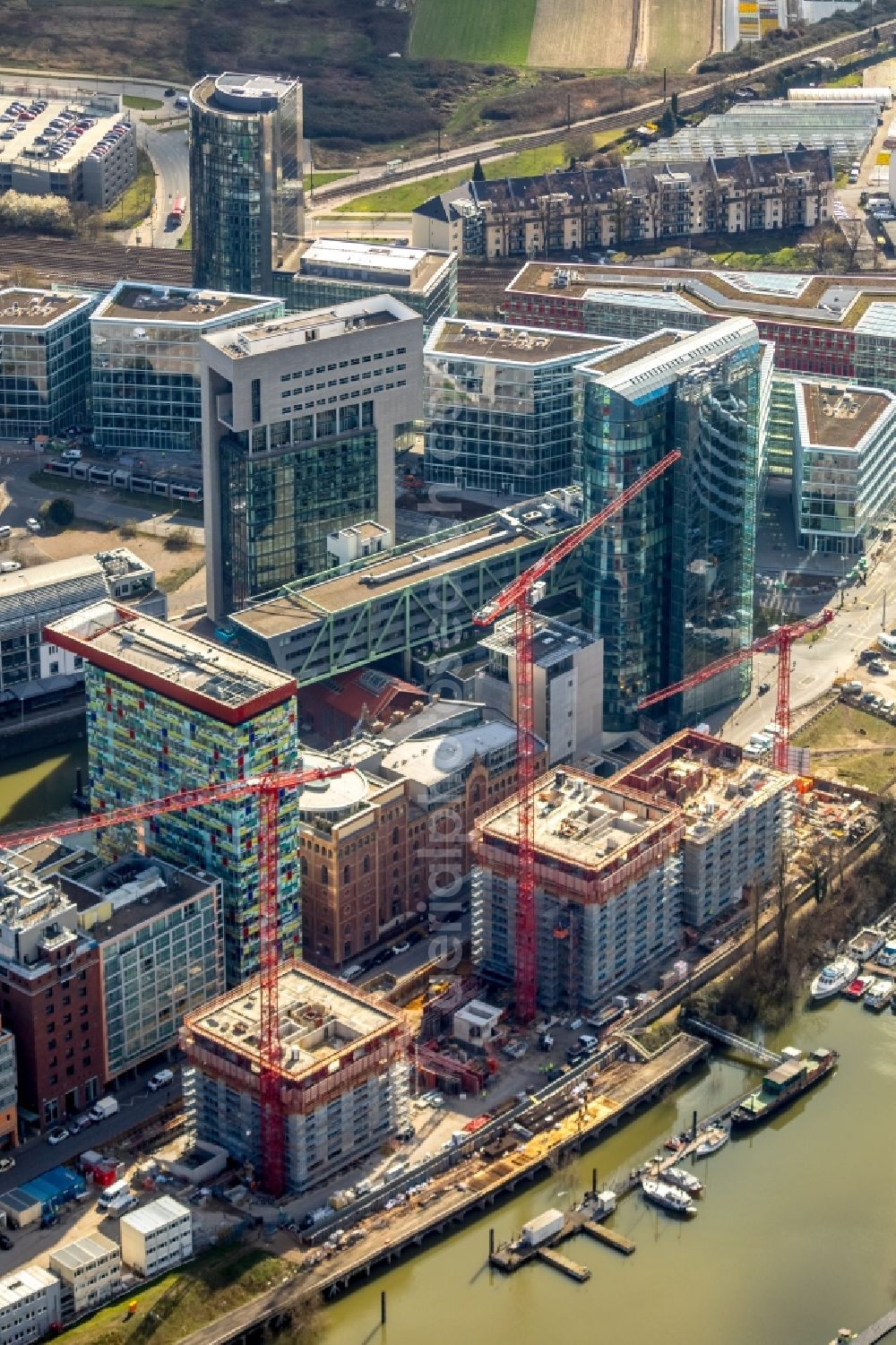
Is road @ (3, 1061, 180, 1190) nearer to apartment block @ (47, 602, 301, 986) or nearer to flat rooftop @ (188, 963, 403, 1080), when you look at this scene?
flat rooftop @ (188, 963, 403, 1080)

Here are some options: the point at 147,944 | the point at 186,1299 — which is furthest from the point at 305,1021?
the point at 186,1299

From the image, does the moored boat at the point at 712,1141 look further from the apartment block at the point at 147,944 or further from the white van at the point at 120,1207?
the white van at the point at 120,1207

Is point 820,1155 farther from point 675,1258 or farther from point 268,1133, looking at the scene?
point 268,1133

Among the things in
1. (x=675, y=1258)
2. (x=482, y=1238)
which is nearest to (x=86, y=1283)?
(x=482, y=1238)

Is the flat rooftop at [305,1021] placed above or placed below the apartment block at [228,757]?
below

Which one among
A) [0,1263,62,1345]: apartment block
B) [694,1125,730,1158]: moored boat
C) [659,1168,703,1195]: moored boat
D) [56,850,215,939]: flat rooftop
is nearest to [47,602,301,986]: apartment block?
[56,850,215,939]: flat rooftop

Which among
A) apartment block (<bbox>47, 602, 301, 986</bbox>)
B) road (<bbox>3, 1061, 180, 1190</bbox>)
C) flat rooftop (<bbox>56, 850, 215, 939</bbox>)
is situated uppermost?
apartment block (<bbox>47, 602, 301, 986</bbox>)

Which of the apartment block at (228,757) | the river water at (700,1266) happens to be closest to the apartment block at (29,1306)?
the river water at (700,1266)
